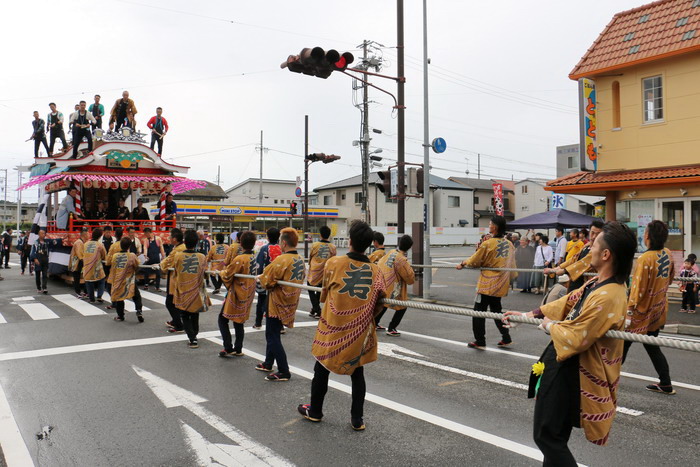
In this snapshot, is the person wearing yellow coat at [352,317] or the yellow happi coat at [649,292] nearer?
the person wearing yellow coat at [352,317]

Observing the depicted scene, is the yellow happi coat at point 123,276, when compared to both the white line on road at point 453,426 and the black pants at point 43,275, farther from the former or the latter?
the black pants at point 43,275

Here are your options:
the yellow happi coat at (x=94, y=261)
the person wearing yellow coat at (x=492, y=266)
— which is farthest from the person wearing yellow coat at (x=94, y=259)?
the person wearing yellow coat at (x=492, y=266)

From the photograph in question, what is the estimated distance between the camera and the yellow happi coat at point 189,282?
7434 millimetres

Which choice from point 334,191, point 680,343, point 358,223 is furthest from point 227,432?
point 334,191

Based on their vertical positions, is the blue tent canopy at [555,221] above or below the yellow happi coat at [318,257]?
above

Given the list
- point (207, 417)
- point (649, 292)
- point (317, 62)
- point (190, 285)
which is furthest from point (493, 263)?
point (317, 62)

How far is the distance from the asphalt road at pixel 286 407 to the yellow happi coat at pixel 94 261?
3.81 metres

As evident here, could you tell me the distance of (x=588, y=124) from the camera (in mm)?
14219

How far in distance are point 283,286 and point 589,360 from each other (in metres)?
3.74

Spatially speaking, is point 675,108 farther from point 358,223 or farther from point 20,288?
point 20,288

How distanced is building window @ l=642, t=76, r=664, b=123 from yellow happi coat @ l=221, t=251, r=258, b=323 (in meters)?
12.1

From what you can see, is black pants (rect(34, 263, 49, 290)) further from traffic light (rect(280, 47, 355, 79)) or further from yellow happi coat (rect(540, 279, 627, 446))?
yellow happi coat (rect(540, 279, 627, 446))

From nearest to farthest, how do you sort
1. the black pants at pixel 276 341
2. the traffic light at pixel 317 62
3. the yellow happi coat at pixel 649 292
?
the yellow happi coat at pixel 649 292
the black pants at pixel 276 341
the traffic light at pixel 317 62

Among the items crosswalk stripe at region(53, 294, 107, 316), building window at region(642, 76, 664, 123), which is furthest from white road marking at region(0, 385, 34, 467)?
building window at region(642, 76, 664, 123)
